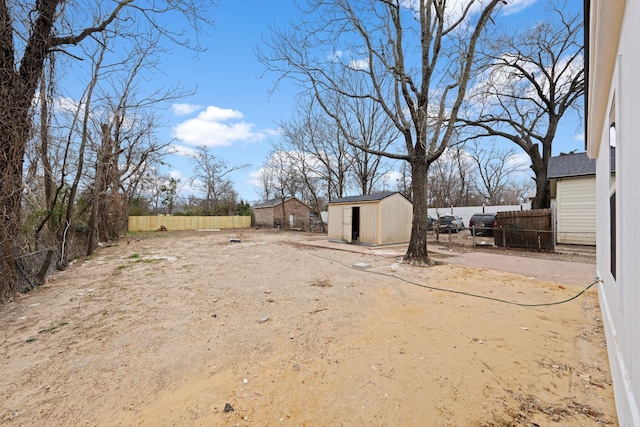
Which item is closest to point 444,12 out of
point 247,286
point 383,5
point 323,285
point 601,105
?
point 383,5

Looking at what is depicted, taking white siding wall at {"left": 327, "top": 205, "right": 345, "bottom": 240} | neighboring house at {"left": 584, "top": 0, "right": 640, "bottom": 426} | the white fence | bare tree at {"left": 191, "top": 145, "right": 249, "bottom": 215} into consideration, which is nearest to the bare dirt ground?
neighboring house at {"left": 584, "top": 0, "right": 640, "bottom": 426}

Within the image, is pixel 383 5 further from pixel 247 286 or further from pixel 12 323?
pixel 12 323

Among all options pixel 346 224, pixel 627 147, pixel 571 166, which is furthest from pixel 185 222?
pixel 627 147

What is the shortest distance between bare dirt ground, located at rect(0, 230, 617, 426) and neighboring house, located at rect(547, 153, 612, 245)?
8044 millimetres

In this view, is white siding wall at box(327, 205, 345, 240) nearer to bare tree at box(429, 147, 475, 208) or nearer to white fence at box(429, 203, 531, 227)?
white fence at box(429, 203, 531, 227)

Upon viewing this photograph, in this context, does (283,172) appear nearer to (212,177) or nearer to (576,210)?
(212,177)

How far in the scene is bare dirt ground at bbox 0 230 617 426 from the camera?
2045mm

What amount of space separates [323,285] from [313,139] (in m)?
17.5

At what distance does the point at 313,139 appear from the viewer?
21500 millimetres

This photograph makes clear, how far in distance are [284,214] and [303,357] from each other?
2435cm

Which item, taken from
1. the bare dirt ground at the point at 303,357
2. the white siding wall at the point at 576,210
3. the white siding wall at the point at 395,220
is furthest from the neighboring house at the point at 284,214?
the bare dirt ground at the point at 303,357

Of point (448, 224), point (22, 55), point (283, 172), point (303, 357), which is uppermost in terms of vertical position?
point (283, 172)

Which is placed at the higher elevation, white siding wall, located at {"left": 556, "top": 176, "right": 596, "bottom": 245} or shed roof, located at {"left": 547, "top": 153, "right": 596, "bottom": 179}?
shed roof, located at {"left": 547, "top": 153, "right": 596, "bottom": 179}

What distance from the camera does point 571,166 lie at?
11.9 metres
